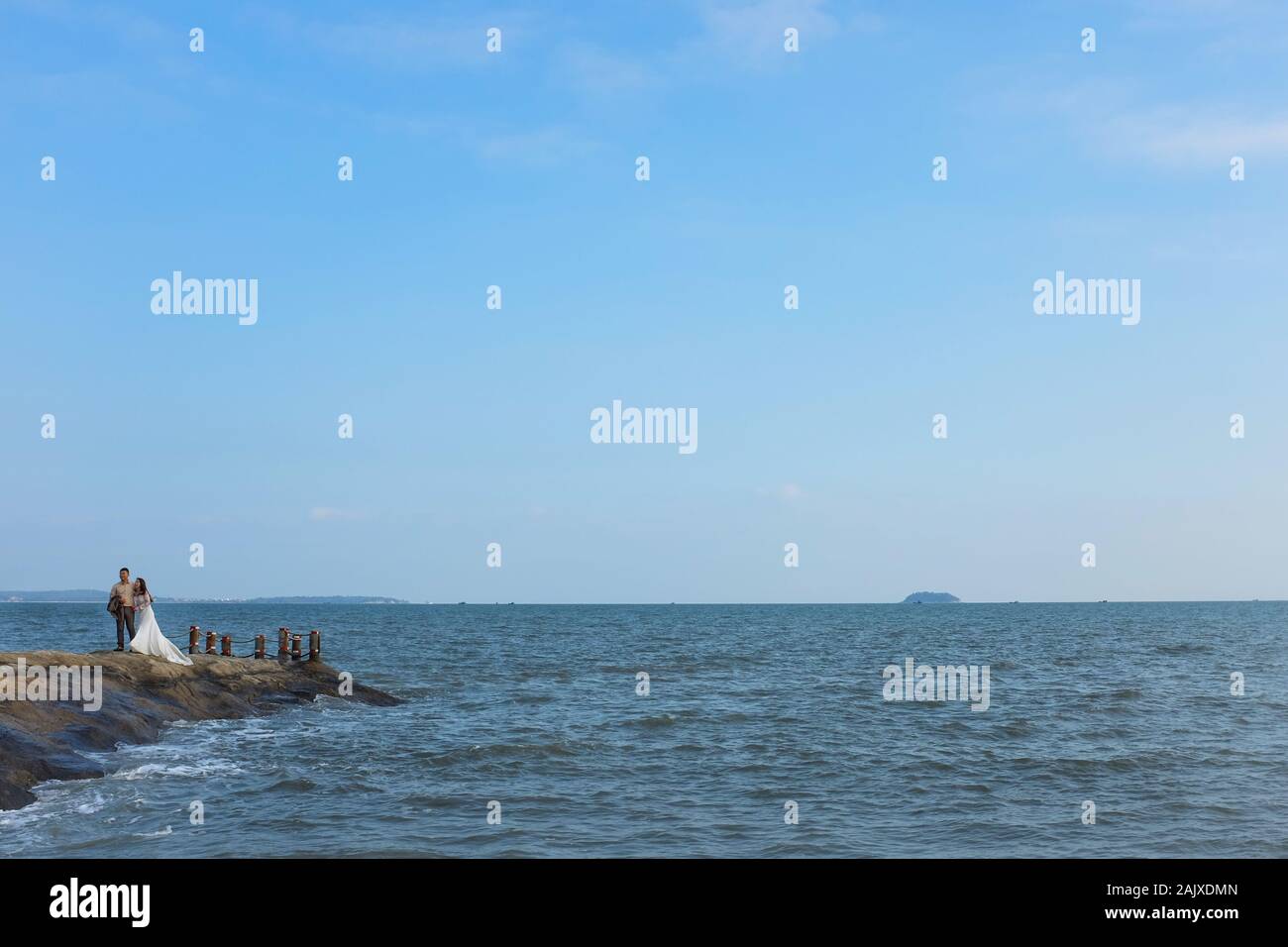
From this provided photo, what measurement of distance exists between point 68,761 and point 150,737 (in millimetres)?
4634

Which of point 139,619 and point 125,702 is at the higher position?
point 139,619

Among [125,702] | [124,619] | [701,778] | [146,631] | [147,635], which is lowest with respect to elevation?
[701,778]

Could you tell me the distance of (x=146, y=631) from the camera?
32.8m

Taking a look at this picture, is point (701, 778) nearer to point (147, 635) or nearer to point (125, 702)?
point (125, 702)

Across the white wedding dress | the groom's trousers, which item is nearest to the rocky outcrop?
the white wedding dress

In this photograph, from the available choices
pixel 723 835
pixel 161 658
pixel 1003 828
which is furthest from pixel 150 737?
pixel 1003 828

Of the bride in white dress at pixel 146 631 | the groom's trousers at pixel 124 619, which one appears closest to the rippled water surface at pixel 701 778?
the bride in white dress at pixel 146 631

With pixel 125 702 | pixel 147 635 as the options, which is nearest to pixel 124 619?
pixel 147 635

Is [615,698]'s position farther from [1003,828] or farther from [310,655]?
[1003,828]

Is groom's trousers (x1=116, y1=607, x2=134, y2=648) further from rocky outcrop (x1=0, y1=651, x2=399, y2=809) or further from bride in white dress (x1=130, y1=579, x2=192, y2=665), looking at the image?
rocky outcrop (x1=0, y1=651, x2=399, y2=809)

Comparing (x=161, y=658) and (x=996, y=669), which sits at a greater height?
(x=161, y=658)

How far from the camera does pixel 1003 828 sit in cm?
1780

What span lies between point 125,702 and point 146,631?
18.0 ft

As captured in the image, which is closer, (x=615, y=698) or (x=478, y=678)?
(x=615, y=698)
